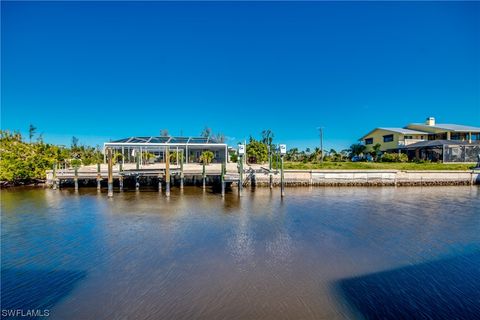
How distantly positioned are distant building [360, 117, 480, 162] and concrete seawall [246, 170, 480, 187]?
29.3 ft

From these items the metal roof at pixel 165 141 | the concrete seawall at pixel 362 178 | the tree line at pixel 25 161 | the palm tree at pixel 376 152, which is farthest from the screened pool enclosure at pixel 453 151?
the tree line at pixel 25 161

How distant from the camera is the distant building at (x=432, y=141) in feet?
114

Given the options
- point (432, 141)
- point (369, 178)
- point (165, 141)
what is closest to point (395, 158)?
point (432, 141)

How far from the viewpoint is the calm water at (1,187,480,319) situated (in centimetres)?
586

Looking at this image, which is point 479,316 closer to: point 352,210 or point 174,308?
point 174,308

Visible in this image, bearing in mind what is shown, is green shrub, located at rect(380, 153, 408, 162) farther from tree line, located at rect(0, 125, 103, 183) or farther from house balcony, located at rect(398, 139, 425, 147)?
tree line, located at rect(0, 125, 103, 183)

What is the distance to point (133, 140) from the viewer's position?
33.2 meters

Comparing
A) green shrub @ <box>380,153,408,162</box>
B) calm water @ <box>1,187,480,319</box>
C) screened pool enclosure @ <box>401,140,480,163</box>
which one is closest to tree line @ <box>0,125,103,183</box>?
calm water @ <box>1,187,480,319</box>

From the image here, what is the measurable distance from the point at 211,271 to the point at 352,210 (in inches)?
447

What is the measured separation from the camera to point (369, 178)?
26422 millimetres

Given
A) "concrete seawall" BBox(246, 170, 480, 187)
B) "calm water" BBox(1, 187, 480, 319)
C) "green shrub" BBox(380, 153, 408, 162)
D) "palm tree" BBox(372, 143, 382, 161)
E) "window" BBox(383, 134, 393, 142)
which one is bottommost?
"calm water" BBox(1, 187, 480, 319)

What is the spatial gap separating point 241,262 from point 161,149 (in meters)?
28.0

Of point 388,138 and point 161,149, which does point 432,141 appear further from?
point 161,149

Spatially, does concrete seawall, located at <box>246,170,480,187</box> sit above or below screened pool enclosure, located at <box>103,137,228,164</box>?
below
